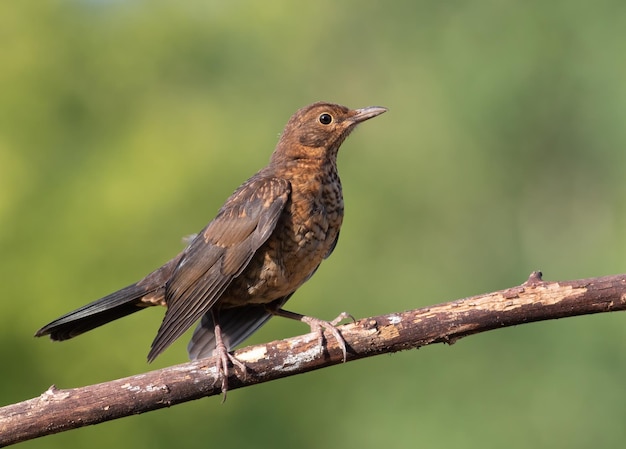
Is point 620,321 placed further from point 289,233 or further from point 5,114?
point 5,114

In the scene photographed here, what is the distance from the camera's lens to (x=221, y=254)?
520 cm

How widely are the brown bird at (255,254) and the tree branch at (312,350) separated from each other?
33 cm

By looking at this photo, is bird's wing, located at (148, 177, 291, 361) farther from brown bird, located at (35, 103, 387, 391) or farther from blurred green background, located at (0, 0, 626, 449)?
blurred green background, located at (0, 0, 626, 449)

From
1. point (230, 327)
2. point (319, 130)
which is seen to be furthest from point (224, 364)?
point (319, 130)

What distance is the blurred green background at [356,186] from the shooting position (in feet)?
31.2

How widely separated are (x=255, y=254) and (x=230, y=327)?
0.69 metres

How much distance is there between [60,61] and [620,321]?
339 inches

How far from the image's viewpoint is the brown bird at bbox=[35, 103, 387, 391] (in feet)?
16.7

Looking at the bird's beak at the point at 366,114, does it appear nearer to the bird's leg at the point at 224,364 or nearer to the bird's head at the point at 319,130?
the bird's head at the point at 319,130

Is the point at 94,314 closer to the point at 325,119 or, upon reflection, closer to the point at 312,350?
the point at 312,350

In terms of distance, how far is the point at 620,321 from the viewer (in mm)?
9305

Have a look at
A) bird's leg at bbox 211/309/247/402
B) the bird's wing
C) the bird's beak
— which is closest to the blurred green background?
the bird's wing

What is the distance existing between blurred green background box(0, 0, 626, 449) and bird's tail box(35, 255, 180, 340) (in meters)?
3.69

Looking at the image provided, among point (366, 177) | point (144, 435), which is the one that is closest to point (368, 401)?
point (144, 435)
